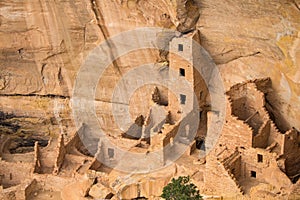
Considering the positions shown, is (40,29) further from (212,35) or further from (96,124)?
(212,35)

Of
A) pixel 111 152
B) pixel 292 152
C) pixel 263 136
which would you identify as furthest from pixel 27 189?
pixel 292 152

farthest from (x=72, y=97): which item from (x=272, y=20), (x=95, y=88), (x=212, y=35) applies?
(x=272, y=20)

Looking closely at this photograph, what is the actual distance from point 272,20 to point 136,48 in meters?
4.64

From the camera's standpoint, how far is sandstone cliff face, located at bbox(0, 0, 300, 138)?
73.6ft

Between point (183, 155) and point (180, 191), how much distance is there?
227 cm

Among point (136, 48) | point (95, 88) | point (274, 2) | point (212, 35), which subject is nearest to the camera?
point (274, 2)

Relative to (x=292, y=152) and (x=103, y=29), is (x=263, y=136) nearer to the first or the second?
(x=292, y=152)

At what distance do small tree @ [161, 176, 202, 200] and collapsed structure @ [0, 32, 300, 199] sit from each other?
383 mm

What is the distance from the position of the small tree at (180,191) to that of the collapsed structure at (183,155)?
0.38 metres

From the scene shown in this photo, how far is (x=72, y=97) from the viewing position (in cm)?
2817

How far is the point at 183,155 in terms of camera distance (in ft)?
78.8

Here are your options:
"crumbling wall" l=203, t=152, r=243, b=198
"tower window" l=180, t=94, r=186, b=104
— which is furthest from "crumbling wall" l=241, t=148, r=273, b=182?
"tower window" l=180, t=94, r=186, b=104

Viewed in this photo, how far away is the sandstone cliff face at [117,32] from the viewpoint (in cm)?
2242

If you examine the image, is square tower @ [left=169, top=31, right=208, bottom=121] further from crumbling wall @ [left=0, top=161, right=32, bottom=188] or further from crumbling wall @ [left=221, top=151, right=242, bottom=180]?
crumbling wall @ [left=0, top=161, right=32, bottom=188]
